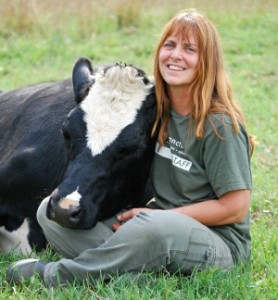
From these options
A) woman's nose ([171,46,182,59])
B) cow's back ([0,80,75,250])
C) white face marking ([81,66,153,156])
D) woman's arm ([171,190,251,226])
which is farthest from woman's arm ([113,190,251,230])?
cow's back ([0,80,75,250])

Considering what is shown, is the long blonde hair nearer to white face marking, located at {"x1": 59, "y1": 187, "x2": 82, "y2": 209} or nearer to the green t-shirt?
the green t-shirt

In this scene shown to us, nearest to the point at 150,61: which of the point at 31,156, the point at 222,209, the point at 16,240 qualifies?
the point at 31,156

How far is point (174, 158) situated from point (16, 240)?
4.23ft

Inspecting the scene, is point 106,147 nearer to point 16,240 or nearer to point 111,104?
point 111,104

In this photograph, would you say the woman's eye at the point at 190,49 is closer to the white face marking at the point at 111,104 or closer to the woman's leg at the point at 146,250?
the white face marking at the point at 111,104

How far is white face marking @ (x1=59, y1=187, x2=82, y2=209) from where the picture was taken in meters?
3.96

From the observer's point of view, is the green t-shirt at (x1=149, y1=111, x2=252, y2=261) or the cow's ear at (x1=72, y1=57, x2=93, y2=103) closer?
the green t-shirt at (x1=149, y1=111, x2=252, y2=261)

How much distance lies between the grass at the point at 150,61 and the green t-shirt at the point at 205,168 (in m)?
0.24

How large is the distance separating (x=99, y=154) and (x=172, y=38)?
0.74 metres

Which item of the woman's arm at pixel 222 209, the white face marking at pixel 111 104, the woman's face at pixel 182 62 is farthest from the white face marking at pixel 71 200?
the woman's face at pixel 182 62

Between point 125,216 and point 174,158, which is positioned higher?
point 174,158

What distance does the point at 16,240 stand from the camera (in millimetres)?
4973

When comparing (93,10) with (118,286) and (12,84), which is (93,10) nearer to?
(12,84)

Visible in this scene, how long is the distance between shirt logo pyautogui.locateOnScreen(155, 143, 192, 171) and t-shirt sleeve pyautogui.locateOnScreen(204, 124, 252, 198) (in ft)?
0.41
